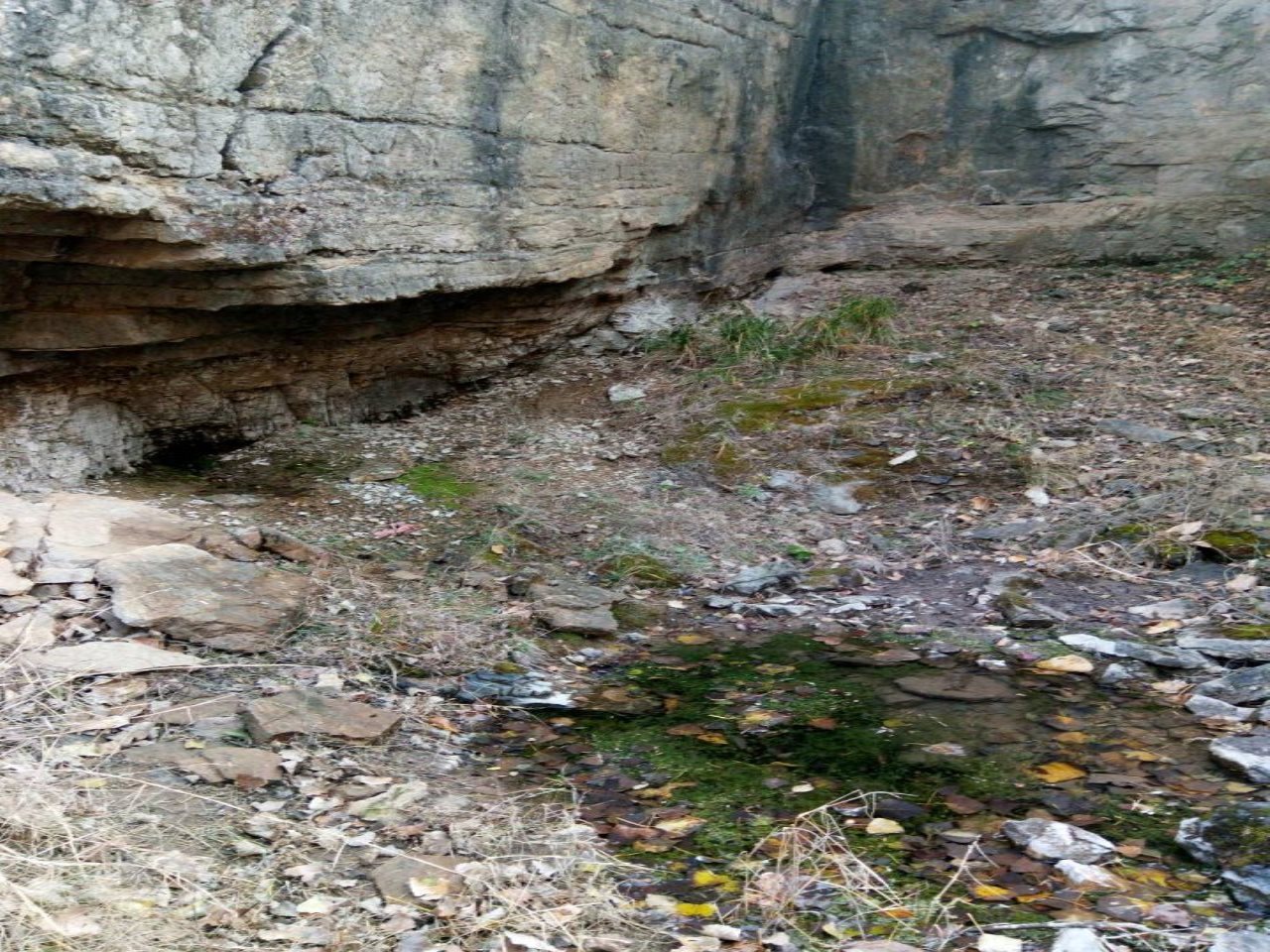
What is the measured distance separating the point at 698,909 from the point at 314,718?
114cm

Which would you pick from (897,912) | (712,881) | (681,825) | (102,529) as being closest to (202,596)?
(102,529)

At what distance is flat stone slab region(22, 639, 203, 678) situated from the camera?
9.63 feet

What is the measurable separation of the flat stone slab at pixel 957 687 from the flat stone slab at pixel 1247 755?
57 cm

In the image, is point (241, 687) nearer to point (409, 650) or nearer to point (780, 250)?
point (409, 650)

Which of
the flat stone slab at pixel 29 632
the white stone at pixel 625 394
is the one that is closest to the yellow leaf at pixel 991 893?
the flat stone slab at pixel 29 632

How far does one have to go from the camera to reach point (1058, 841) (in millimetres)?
2420

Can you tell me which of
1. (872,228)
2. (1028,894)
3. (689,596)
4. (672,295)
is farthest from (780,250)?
(1028,894)

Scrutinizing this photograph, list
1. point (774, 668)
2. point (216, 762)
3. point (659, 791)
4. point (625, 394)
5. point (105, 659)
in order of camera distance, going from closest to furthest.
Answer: point (216, 762) < point (659, 791) < point (105, 659) < point (774, 668) < point (625, 394)

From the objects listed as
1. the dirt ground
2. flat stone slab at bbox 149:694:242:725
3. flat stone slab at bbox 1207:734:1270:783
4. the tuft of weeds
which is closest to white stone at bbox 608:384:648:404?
the dirt ground

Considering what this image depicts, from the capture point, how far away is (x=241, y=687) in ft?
10.1

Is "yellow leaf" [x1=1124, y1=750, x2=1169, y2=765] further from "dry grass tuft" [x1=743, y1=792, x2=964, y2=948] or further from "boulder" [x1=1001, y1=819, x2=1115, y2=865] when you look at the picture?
"dry grass tuft" [x1=743, y1=792, x2=964, y2=948]

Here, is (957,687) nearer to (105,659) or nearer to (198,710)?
(198,710)

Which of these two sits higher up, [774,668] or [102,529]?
[102,529]

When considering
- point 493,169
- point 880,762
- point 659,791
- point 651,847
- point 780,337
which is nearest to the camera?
point 651,847
